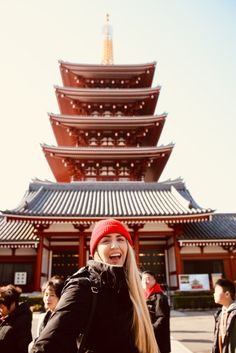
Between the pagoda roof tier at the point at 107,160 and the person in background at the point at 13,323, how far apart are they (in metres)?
15.2

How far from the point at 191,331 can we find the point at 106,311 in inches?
313

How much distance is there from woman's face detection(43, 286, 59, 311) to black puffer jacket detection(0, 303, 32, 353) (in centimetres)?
40

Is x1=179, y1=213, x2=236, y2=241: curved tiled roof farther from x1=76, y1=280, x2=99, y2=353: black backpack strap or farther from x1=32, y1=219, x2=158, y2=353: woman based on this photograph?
x1=76, y1=280, x2=99, y2=353: black backpack strap

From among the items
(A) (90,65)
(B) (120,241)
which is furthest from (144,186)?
(B) (120,241)

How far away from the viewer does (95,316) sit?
1.23 metres

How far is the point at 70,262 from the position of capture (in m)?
15.6

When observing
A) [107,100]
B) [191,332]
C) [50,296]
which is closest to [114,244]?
[50,296]

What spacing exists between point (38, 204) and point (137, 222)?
5.44 meters

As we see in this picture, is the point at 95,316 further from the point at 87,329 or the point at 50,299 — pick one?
the point at 50,299

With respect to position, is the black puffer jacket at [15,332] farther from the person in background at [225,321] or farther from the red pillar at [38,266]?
the red pillar at [38,266]

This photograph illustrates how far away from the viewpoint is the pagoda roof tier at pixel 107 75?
69.3 feet

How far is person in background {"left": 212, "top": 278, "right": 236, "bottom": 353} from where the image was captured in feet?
10.0

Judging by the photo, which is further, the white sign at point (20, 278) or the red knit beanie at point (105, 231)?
the white sign at point (20, 278)

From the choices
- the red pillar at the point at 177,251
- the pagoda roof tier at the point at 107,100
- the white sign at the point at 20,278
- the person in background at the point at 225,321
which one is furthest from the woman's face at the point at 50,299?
the pagoda roof tier at the point at 107,100
